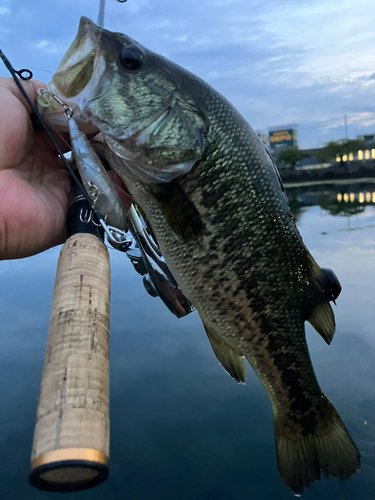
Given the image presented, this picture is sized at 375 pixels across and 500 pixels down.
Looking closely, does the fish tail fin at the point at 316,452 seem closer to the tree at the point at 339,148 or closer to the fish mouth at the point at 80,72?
the fish mouth at the point at 80,72

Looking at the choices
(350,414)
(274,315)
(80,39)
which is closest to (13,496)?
(274,315)

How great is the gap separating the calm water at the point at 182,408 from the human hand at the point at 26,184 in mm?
3458

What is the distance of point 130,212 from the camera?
7.08 ft

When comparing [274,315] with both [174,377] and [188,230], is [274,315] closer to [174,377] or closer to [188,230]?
[188,230]

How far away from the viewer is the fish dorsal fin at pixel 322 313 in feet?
6.30

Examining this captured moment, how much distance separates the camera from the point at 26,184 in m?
2.11

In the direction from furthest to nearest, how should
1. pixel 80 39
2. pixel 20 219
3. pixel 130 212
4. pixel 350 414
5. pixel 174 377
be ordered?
pixel 174 377
pixel 350 414
pixel 130 212
pixel 20 219
pixel 80 39

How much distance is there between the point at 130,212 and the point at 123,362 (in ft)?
15.6

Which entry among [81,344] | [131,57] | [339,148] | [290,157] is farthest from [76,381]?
[339,148]

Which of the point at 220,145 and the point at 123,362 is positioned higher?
the point at 220,145

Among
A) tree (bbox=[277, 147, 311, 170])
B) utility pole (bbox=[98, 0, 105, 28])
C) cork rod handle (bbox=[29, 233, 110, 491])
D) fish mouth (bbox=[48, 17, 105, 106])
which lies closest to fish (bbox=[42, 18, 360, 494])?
fish mouth (bbox=[48, 17, 105, 106])

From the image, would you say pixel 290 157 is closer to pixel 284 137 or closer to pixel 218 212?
pixel 284 137

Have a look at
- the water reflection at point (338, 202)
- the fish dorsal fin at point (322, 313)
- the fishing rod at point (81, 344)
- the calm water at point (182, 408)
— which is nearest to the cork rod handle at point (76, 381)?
the fishing rod at point (81, 344)

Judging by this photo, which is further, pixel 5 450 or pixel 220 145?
pixel 5 450
